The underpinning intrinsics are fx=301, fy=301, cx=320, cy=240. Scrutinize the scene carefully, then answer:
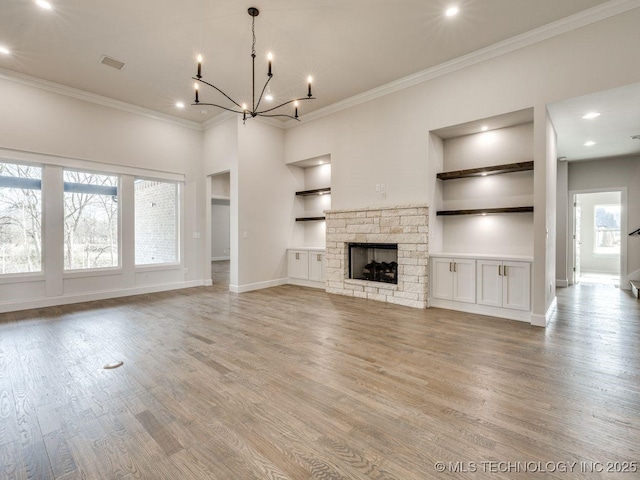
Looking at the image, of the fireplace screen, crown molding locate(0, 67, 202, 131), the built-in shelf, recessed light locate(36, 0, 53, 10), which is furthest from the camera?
the built-in shelf

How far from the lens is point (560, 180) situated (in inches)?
270

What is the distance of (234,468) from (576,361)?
3.03 m

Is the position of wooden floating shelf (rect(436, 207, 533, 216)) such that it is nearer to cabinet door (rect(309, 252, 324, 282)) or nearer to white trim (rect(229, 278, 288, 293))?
cabinet door (rect(309, 252, 324, 282))

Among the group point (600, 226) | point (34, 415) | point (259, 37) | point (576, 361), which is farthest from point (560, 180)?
point (34, 415)

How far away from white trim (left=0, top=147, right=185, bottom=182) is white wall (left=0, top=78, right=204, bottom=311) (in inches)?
0.5

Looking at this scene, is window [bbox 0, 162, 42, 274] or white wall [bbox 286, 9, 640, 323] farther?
window [bbox 0, 162, 42, 274]

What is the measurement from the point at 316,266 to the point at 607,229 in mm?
9229

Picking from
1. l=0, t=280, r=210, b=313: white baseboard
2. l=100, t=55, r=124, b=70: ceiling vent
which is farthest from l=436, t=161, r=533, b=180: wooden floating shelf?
l=0, t=280, r=210, b=313: white baseboard

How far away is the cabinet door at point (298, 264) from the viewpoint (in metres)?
6.61

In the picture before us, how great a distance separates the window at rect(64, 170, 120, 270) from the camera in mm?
5211

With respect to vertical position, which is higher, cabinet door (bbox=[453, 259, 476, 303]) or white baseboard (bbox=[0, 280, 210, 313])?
cabinet door (bbox=[453, 259, 476, 303])

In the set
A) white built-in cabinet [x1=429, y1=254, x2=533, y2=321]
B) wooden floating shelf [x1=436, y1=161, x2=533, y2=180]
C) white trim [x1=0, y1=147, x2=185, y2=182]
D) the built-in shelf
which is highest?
white trim [x1=0, y1=147, x2=185, y2=182]

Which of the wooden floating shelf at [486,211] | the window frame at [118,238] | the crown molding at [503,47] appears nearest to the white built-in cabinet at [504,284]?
the wooden floating shelf at [486,211]

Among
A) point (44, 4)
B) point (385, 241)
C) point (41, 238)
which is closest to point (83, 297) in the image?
point (41, 238)
